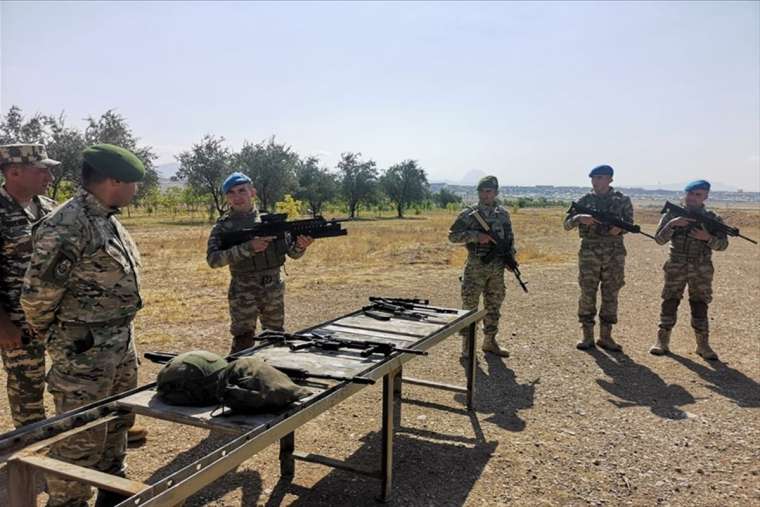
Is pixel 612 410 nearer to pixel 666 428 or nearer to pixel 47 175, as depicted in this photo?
pixel 666 428

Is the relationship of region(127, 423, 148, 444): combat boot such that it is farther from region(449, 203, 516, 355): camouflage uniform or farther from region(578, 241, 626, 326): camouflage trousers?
region(578, 241, 626, 326): camouflage trousers

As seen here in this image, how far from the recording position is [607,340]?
742 cm

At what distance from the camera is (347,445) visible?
4617mm

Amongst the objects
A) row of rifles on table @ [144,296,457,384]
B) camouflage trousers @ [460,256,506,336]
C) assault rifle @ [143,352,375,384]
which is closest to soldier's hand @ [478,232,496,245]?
camouflage trousers @ [460,256,506,336]

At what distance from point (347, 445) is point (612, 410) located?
2.68 meters

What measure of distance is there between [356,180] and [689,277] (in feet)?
153

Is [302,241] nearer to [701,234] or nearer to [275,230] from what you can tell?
[275,230]

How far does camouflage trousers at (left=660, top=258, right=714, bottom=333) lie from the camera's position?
23.0 ft

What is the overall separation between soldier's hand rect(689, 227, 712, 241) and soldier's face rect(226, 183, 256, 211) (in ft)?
18.0

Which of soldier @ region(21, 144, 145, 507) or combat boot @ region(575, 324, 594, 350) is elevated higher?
soldier @ region(21, 144, 145, 507)

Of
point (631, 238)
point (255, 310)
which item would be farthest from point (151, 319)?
point (631, 238)

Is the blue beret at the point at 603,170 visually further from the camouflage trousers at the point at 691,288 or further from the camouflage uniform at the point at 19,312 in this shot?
the camouflage uniform at the point at 19,312

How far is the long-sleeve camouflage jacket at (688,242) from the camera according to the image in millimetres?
6914

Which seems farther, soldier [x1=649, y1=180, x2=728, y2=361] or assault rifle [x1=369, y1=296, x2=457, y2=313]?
soldier [x1=649, y1=180, x2=728, y2=361]
